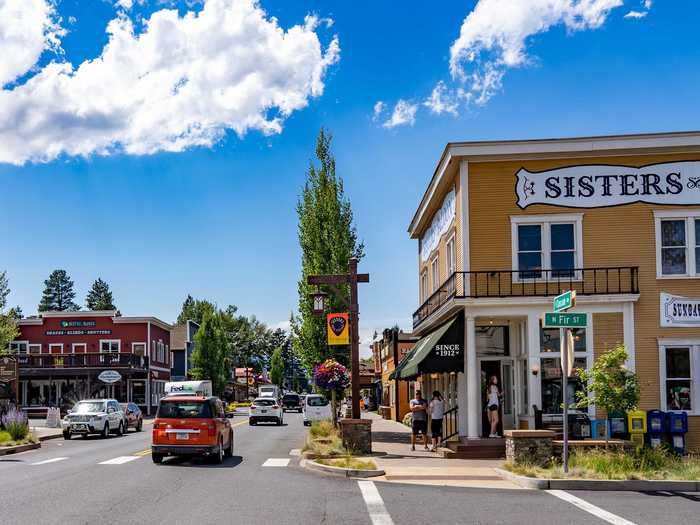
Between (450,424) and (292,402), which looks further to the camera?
(292,402)

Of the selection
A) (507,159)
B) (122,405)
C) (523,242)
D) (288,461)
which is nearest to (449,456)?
(288,461)

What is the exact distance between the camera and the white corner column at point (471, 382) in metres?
22.7

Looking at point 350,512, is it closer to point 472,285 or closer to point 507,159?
point 472,285

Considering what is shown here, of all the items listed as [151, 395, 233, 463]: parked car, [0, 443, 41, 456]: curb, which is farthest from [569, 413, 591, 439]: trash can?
[0, 443, 41, 456]: curb

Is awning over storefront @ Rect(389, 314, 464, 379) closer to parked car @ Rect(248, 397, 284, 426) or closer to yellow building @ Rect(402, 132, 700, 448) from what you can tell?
yellow building @ Rect(402, 132, 700, 448)

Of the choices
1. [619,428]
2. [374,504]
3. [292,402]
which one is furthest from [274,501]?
[292,402]

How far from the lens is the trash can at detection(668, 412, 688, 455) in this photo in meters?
21.6

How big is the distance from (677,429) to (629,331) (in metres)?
2.91

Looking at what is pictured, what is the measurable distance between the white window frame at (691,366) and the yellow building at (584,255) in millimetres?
28

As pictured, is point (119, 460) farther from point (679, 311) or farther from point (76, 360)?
point (76, 360)

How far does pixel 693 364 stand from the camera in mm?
23078

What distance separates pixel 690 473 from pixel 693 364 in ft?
26.1

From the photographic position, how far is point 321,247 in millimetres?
39781

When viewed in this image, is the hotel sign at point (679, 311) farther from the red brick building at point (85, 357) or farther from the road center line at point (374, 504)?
the red brick building at point (85, 357)
